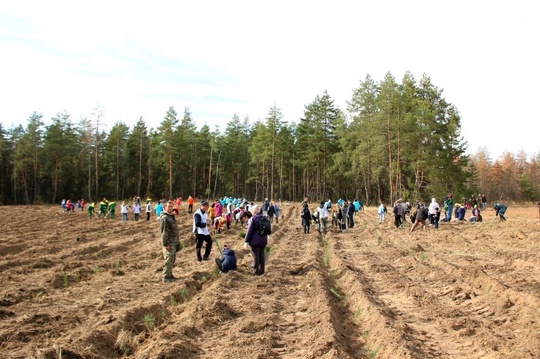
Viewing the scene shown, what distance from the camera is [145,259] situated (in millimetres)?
12570

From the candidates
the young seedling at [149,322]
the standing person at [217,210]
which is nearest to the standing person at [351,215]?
the standing person at [217,210]

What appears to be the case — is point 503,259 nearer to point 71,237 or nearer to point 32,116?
point 71,237

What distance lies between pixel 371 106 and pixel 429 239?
28.4m

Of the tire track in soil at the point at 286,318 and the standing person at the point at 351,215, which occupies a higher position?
the standing person at the point at 351,215

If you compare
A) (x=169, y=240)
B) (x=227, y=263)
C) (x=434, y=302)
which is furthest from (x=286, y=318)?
(x=169, y=240)

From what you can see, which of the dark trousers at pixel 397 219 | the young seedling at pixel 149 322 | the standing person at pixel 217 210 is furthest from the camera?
the dark trousers at pixel 397 219

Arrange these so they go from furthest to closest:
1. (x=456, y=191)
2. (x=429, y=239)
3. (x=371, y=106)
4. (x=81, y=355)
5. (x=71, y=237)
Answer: (x=371, y=106) < (x=456, y=191) < (x=71, y=237) < (x=429, y=239) < (x=81, y=355)

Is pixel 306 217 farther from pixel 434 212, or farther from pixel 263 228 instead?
pixel 263 228

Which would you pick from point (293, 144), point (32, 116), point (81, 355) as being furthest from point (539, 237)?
point (32, 116)

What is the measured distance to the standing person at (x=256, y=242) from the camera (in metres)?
9.82

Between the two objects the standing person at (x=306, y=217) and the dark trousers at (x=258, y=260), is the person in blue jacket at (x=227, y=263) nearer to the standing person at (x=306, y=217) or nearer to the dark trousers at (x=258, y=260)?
the dark trousers at (x=258, y=260)

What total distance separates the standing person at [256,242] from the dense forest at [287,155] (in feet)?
92.7

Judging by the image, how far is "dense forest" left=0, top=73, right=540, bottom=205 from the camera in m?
37.1

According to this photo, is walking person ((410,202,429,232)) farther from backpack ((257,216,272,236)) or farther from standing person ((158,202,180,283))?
standing person ((158,202,180,283))
